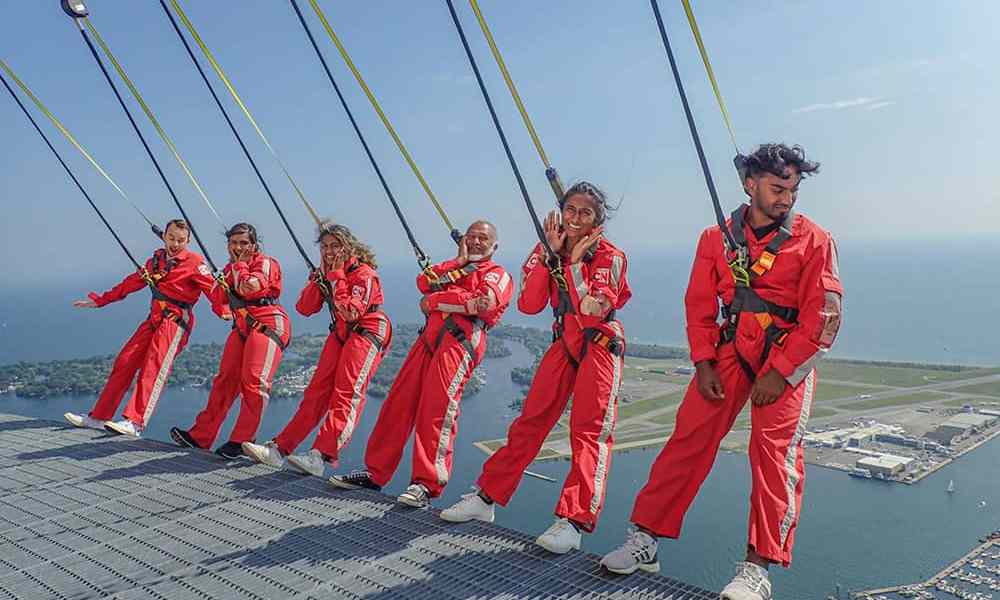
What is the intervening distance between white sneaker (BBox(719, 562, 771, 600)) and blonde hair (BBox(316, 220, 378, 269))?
8.09 feet

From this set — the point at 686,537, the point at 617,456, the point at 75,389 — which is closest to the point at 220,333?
the point at 75,389

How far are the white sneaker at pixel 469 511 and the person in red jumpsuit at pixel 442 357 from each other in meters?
0.29

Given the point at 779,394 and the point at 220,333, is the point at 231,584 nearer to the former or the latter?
the point at 779,394

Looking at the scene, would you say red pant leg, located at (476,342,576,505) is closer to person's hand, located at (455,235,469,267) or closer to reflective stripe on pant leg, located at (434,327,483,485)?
Answer: reflective stripe on pant leg, located at (434,327,483,485)

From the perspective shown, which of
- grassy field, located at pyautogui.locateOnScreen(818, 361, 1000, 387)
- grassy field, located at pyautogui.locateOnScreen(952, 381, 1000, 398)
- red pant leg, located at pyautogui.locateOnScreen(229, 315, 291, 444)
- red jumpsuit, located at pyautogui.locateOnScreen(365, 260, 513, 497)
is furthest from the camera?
grassy field, located at pyautogui.locateOnScreen(818, 361, 1000, 387)

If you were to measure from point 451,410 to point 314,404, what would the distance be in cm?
97

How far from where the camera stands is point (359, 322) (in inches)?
140

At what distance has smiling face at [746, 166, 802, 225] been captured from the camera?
211 cm

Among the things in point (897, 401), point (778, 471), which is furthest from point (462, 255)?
point (897, 401)

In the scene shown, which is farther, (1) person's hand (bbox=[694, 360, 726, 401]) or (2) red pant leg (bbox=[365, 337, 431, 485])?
(2) red pant leg (bbox=[365, 337, 431, 485])

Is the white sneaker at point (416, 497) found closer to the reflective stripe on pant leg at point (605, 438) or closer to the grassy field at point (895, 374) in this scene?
the reflective stripe on pant leg at point (605, 438)

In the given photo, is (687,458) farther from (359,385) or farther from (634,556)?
(359,385)

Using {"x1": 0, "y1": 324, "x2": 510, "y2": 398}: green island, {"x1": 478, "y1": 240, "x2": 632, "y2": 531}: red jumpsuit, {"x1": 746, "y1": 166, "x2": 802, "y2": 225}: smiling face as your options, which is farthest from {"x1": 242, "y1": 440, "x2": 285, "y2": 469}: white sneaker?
{"x1": 0, "y1": 324, "x2": 510, "y2": 398}: green island

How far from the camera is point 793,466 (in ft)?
6.51
